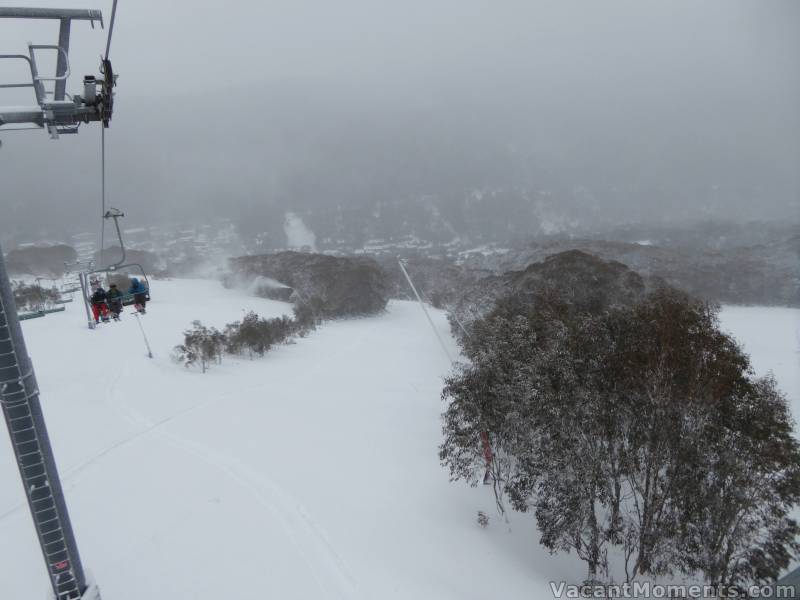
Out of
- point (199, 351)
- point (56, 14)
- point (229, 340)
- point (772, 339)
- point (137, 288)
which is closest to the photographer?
point (56, 14)

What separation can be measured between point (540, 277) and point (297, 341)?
A: 31.7 meters

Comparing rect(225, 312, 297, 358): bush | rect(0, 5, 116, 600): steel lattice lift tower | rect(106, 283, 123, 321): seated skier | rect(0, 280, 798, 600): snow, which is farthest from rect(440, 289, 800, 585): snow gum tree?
rect(225, 312, 297, 358): bush

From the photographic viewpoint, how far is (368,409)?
33719mm

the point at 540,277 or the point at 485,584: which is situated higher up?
the point at 540,277

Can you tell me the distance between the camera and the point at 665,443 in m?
15.1

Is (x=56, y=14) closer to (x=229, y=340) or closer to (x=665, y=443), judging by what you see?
(x=665, y=443)

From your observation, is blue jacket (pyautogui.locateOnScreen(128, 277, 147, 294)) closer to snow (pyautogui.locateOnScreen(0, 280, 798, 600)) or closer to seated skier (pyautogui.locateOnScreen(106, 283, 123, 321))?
seated skier (pyautogui.locateOnScreen(106, 283, 123, 321))

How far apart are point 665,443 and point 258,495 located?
15.5m

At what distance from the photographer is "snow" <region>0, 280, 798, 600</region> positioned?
14438mm

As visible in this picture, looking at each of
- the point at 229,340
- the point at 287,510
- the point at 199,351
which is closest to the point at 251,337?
the point at 229,340

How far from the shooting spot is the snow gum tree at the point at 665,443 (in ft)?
46.5

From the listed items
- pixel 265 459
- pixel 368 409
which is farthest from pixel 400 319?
pixel 265 459

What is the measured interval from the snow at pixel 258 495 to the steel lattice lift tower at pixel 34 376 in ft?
15.2

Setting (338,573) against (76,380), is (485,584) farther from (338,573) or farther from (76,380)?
(76,380)
